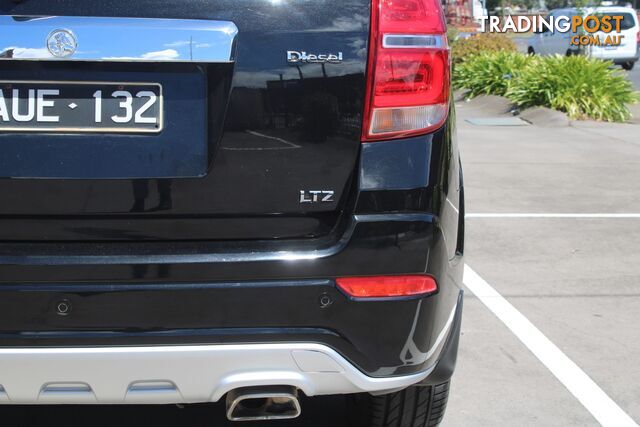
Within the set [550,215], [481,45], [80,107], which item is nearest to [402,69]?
[80,107]

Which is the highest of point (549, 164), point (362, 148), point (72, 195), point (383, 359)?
point (362, 148)

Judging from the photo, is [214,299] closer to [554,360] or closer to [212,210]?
[212,210]

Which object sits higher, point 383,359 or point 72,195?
point 72,195

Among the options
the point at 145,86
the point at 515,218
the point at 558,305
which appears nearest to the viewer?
the point at 145,86

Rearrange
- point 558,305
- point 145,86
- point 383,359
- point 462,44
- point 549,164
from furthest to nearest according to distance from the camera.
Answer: point 462,44 < point 549,164 < point 558,305 < point 383,359 < point 145,86

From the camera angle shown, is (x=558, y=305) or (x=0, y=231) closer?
(x=0, y=231)

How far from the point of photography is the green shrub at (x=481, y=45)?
70.0 ft

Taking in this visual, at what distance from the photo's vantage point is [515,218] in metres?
7.22

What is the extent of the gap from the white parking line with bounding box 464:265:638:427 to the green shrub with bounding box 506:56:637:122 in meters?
9.89

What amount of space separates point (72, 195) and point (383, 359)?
0.95m

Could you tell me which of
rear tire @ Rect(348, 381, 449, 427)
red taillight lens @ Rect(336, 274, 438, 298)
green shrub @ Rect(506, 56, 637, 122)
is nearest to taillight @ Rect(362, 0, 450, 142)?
red taillight lens @ Rect(336, 274, 438, 298)

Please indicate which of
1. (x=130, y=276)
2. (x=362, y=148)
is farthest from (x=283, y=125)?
(x=130, y=276)

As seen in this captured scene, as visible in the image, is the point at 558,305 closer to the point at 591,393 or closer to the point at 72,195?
the point at 591,393

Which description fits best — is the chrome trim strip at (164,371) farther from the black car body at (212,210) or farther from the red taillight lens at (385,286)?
the red taillight lens at (385,286)
